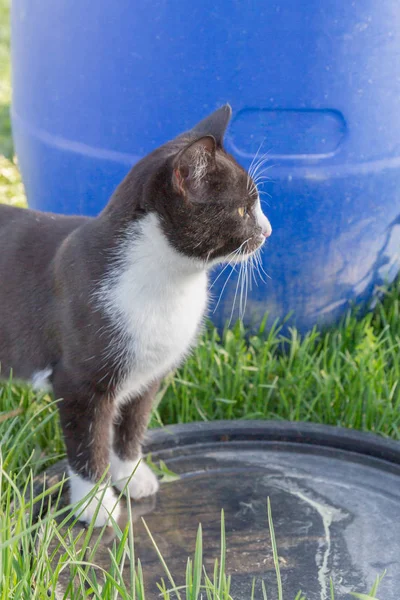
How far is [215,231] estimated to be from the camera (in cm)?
162

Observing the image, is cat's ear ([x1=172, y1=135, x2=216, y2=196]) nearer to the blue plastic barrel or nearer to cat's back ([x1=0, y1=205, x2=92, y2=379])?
cat's back ([x1=0, y1=205, x2=92, y2=379])

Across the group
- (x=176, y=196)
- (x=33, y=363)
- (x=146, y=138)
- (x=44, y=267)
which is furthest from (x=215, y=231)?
(x=146, y=138)

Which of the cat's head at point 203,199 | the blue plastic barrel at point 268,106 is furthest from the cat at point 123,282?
the blue plastic barrel at point 268,106

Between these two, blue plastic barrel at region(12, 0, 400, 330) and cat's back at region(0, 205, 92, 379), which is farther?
blue plastic barrel at region(12, 0, 400, 330)

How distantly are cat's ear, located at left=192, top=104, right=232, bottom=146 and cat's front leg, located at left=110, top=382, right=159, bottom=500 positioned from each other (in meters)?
0.60

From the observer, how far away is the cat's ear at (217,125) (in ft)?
5.54

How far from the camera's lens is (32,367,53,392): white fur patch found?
1833 mm

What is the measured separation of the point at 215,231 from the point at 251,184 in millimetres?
129

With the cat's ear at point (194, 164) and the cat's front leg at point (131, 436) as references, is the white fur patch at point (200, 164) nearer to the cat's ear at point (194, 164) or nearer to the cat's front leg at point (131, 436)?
the cat's ear at point (194, 164)

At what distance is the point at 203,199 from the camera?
159 centimetres

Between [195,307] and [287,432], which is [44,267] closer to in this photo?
[195,307]

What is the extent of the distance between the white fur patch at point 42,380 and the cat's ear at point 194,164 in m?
0.55

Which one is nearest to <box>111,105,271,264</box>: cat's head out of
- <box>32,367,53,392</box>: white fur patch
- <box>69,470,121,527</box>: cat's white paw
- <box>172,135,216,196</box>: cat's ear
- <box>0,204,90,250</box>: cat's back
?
<box>172,135,216,196</box>: cat's ear

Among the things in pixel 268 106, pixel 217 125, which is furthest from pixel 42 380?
pixel 268 106
